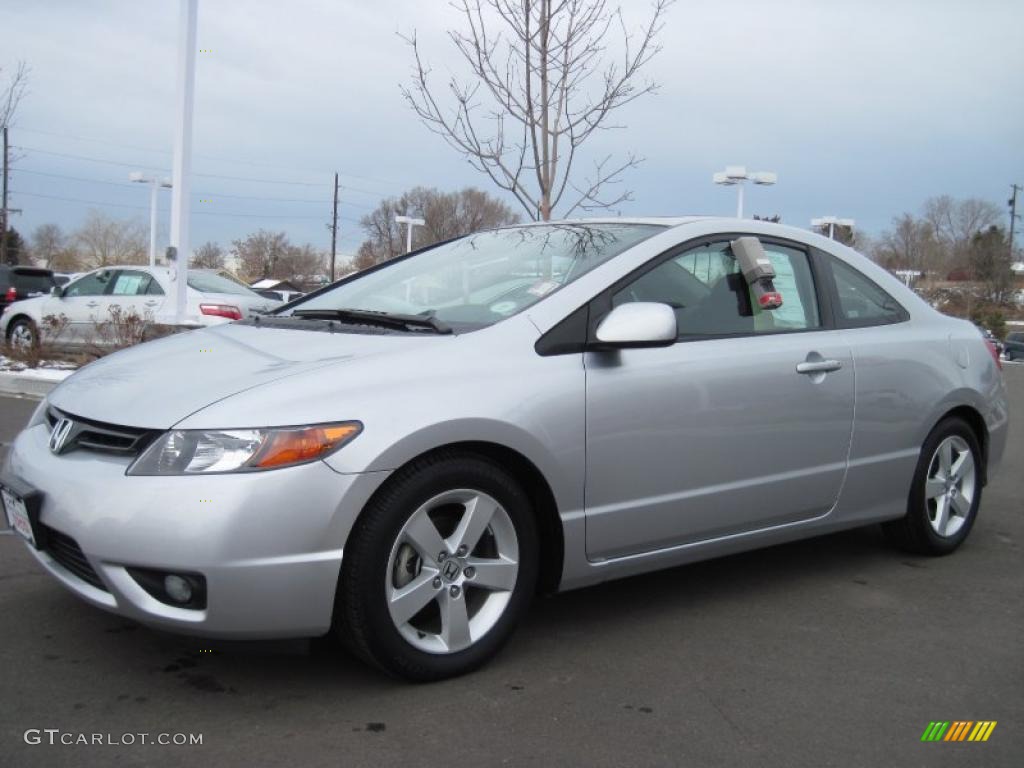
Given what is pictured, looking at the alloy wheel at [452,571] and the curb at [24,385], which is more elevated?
the alloy wheel at [452,571]

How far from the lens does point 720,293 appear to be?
3893 millimetres

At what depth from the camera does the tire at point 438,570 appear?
9.25ft

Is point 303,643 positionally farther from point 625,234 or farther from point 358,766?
point 625,234

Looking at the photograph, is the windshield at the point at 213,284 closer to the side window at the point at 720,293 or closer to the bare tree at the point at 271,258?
the side window at the point at 720,293

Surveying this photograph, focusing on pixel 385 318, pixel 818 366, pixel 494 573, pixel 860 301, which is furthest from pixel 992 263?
pixel 494 573

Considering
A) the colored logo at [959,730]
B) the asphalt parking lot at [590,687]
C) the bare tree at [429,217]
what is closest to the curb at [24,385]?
the asphalt parking lot at [590,687]

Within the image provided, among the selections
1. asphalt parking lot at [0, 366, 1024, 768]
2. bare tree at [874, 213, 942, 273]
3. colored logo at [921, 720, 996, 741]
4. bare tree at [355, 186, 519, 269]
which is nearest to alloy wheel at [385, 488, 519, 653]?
asphalt parking lot at [0, 366, 1024, 768]

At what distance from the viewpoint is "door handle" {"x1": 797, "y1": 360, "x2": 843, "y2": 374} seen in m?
3.91

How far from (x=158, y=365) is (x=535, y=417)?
1.31 metres

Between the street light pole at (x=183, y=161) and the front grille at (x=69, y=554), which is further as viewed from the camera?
the street light pole at (x=183, y=161)

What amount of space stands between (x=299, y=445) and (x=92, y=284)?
12.5m

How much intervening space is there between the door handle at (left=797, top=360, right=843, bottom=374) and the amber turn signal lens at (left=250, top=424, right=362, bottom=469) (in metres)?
1.99

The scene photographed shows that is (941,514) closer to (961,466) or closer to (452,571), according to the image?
(961,466)

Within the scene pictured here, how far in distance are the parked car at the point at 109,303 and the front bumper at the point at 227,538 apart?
32.2 feet
